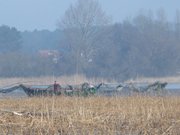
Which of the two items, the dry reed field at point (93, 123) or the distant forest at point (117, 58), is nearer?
the dry reed field at point (93, 123)

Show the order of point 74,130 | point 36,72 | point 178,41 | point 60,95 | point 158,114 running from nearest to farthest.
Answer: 1. point 74,130
2. point 158,114
3. point 60,95
4. point 36,72
5. point 178,41

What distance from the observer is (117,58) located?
47438 millimetres

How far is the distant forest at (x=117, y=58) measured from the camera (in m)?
43.0

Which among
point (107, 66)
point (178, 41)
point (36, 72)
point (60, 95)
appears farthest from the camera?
point (178, 41)

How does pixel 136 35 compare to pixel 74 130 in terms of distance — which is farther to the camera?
pixel 136 35

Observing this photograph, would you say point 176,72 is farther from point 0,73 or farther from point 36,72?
point 0,73

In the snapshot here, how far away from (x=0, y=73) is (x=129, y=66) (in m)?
11.2

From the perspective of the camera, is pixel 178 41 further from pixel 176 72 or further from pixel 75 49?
pixel 75 49

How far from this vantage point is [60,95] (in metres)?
18.5

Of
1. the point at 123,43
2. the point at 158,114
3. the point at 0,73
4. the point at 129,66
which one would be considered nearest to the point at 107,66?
the point at 129,66

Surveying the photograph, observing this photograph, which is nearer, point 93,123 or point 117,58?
point 93,123

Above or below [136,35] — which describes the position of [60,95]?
below

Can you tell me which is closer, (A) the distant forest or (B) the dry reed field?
(B) the dry reed field

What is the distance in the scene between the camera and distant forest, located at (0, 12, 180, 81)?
43.0 m
